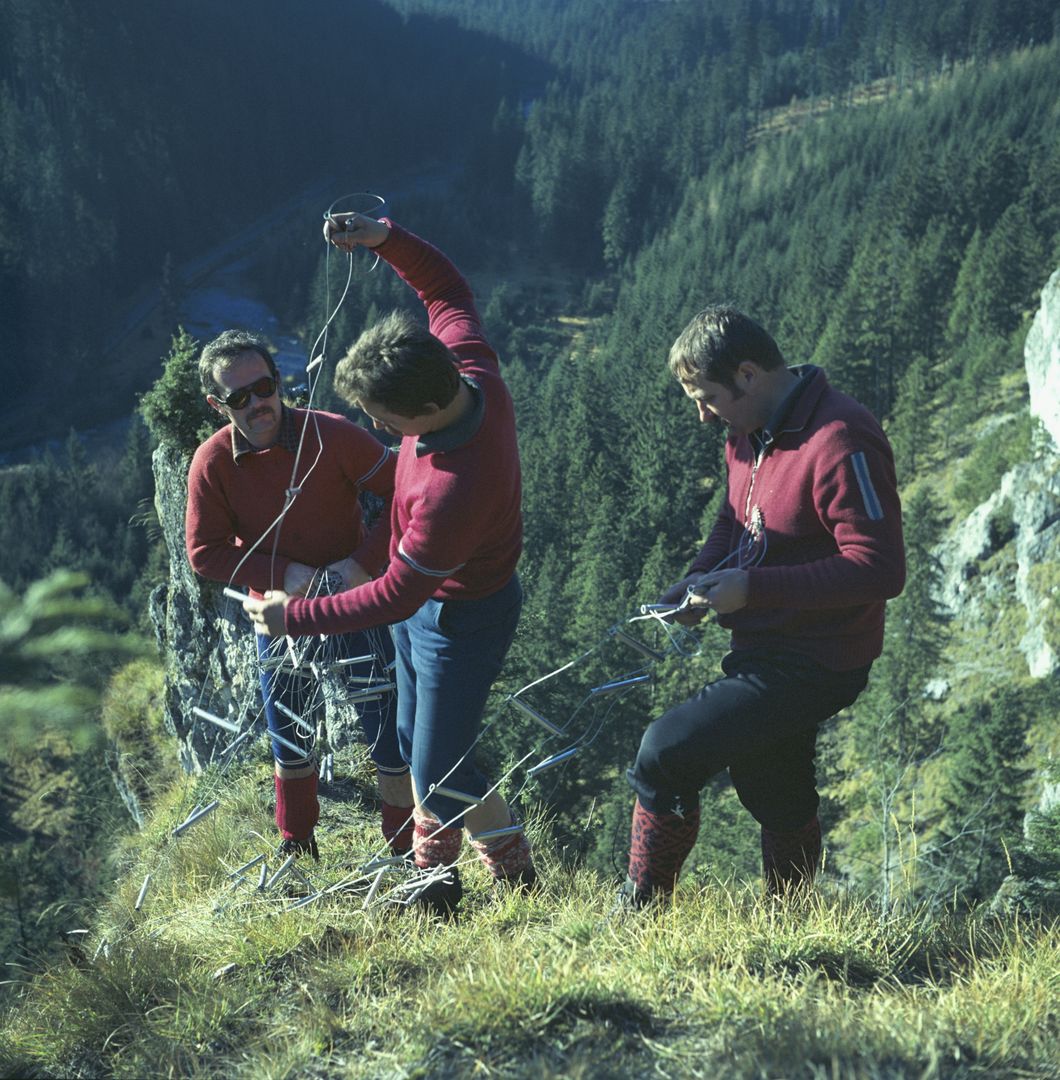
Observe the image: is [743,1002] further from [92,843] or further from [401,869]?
[92,843]

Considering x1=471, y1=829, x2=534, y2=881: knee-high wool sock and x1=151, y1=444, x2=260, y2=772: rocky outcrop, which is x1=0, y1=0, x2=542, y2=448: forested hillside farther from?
x1=471, y1=829, x2=534, y2=881: knee-high wool sock

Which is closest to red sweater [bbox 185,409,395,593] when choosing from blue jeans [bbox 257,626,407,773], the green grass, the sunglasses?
the sunglasses

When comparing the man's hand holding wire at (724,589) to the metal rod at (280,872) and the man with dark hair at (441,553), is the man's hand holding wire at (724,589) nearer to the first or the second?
the man with dark hair at (441,553)

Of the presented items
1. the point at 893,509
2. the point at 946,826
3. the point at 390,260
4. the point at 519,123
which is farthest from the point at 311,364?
the point at 519,123

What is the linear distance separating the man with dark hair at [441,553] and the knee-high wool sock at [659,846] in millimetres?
497

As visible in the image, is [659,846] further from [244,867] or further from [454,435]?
[244,867]

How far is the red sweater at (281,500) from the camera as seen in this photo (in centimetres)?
380

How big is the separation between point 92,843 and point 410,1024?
3406cm

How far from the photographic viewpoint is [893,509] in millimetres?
2869

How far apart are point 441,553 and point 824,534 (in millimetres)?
1104

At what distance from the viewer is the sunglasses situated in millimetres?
3680

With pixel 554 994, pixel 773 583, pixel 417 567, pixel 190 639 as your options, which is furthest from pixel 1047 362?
pixel 554 994

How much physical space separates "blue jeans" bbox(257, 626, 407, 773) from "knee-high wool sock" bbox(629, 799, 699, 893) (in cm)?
111

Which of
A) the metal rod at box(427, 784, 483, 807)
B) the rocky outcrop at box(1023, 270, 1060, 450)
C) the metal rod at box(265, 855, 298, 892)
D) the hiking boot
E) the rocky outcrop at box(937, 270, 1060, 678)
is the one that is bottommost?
the rocky outcrop at box(937, 270, 1060, 678)
